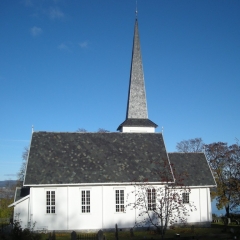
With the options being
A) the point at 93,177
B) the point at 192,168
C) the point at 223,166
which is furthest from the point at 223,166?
the point at 93,177

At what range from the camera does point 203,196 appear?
38.1m

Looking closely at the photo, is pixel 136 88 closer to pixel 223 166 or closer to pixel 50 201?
pixel 223 166

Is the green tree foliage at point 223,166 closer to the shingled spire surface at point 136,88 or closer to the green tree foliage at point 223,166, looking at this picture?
the green tree foliage at point 223,166

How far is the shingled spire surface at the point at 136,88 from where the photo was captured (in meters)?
45.6

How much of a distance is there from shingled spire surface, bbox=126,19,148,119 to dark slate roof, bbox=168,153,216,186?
283 inches

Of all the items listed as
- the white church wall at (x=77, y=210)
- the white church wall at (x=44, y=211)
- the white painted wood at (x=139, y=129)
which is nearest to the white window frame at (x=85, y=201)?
the white church wall at (x=77, y=210)

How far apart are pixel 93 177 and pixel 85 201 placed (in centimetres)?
239

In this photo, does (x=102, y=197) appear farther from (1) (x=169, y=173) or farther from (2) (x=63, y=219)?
(1) (x=169, y=173)

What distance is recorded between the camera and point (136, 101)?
4628 cm

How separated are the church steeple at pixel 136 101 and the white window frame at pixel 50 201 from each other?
524 inches

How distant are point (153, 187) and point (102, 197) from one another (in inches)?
199

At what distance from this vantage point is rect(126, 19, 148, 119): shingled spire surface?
45625 mm

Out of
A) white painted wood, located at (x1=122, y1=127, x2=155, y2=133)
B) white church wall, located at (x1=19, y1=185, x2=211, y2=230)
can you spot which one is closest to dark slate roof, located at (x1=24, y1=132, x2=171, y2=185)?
white church wall, located at (x1=19, y1=185, x2=211, y2=230)

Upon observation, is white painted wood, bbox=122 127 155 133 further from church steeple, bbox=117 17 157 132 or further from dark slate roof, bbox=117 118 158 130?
dark slate roof, bbox=117 118 158 130
